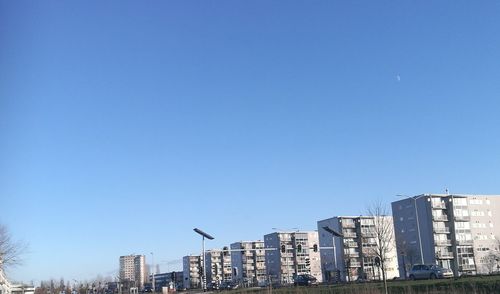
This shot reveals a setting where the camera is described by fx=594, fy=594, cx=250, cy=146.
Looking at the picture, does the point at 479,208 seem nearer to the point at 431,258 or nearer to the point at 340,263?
the point at 431,258

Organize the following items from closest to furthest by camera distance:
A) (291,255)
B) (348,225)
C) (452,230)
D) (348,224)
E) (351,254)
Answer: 1. (452,230)
2. (351,254)
3. (348,225)
4. (348,224)
5. (291,255)

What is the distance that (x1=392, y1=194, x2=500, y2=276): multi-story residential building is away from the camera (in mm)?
131250

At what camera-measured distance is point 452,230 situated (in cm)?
13388

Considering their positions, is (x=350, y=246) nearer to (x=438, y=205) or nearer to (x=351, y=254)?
(x=351, y=254)

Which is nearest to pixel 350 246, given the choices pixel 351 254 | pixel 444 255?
pixel 351 254

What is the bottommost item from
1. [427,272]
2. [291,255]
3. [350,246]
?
[427,272]

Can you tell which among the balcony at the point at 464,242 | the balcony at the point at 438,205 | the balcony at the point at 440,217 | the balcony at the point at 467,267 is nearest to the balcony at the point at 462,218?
the balcony at the point at 440,217

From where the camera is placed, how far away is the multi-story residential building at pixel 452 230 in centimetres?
13125

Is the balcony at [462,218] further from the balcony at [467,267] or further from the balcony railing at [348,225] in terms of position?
the balcony railing at [348,225]

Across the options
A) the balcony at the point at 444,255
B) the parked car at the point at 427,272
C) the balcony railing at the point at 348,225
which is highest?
the balcony railing at the point at 348,225

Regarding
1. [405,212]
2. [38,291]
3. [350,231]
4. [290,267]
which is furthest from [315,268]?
[38,291]

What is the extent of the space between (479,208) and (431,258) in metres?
18.4

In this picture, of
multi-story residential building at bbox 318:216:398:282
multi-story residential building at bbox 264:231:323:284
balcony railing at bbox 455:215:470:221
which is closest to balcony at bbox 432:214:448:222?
balcony railing at bbox 455:215:470:221

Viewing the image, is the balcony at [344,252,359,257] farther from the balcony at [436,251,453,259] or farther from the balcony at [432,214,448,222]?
the balcony at [432,214,448,222]
